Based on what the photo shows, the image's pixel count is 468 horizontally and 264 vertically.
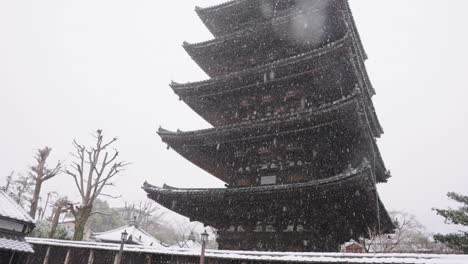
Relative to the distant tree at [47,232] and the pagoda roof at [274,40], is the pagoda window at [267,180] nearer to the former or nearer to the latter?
the pagoda roof at [274,40]

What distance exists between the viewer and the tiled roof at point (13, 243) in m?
12.2

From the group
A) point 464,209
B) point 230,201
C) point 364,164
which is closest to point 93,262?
point 230,201

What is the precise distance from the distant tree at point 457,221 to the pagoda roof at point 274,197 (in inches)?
202

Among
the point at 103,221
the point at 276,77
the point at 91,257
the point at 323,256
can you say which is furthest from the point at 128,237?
the point at 103,221

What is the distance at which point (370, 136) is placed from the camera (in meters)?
11.4

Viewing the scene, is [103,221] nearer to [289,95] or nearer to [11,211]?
[11,211]

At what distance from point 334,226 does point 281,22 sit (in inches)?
328

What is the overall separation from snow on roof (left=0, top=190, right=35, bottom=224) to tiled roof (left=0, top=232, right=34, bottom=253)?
26.5 inches

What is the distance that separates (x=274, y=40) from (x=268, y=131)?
512 cm

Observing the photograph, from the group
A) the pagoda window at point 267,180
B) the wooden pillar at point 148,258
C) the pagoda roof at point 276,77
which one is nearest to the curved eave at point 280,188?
the pagoda window at point 267,180

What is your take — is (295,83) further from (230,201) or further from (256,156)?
(230,201)

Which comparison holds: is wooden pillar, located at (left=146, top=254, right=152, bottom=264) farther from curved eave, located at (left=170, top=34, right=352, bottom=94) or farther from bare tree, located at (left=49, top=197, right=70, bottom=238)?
bare tree, located at (left=49, top=197, right=70, bottom=238)

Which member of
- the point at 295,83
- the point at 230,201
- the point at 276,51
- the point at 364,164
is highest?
the point at 276,51

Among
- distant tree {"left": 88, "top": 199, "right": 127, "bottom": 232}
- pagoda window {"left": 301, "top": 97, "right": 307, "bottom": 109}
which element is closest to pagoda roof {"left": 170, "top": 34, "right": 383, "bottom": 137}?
pagoda window {"left": 301, "top": 97, "right": 307, "bottom": 109}
